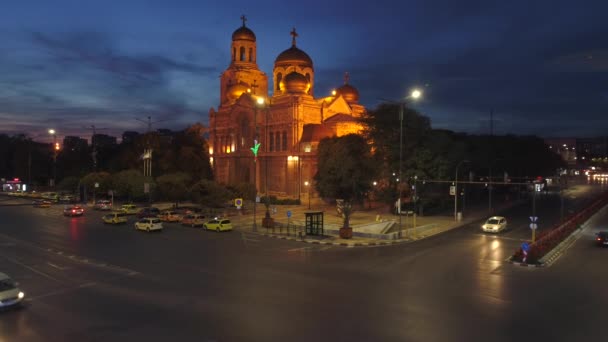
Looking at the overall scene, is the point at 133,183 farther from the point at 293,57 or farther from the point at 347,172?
the point at 293,57

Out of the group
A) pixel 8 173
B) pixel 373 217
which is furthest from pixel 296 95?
pixel 8 173

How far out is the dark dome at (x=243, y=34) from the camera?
81250 mm

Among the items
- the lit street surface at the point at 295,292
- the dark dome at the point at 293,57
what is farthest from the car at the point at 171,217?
the dark dome at the point at 293,57

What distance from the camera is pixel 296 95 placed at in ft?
226

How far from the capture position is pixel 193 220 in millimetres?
41344

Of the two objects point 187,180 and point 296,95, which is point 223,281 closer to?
point 187,180

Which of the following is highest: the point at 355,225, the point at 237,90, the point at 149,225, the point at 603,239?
Result: the point at 237,90

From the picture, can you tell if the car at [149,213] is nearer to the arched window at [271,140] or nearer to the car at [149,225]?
the car at [149,225]

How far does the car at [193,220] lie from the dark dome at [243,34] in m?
48.1

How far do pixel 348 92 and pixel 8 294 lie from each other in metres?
70.0

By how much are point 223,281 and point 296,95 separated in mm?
51727

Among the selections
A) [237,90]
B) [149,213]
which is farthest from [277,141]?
[149,213]

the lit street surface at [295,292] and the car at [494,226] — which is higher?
the car at [494,226]

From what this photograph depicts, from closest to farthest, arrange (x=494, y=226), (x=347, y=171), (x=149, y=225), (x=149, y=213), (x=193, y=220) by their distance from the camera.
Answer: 1. (x=494, y=226)
2. (x=149, y=225)
3. (x=193, y=220)
4. (x=149, y=213)
5. (x=347, y=171)
